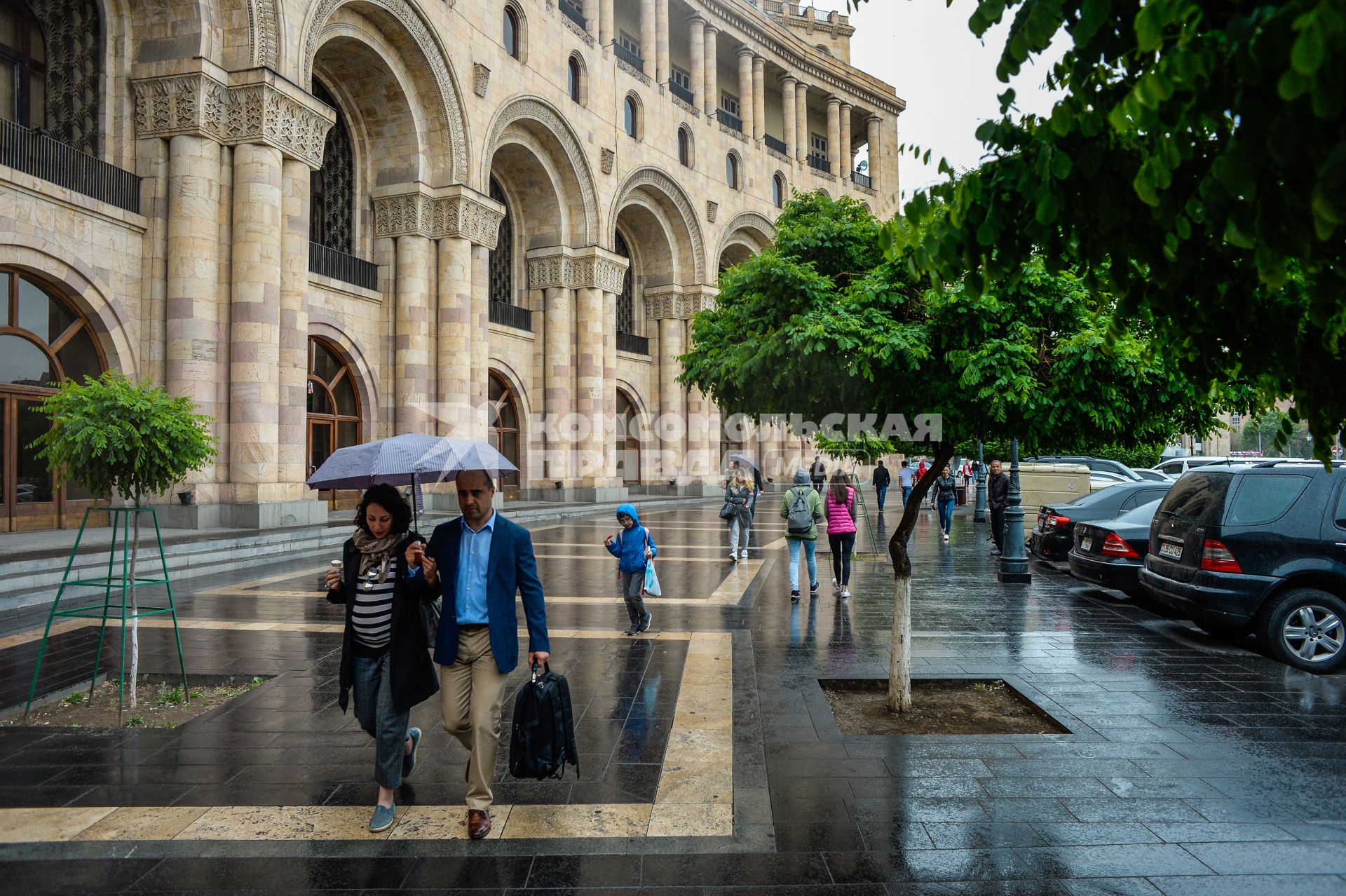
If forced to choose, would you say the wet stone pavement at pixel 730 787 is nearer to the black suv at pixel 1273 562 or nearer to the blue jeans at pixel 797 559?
the black suv at pixel 1273 562

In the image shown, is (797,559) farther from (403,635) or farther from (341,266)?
(341,266)

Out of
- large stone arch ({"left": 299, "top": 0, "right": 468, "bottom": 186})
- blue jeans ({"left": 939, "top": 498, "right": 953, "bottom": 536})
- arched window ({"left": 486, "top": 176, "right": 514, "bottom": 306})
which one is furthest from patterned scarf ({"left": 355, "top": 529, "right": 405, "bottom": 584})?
arched window ({"left": 486, "top": 176, "right": 514, "bottom": 306})

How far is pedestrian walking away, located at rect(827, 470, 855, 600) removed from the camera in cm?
1119

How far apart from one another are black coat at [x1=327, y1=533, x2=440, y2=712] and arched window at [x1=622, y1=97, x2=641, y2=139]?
30.8 metres

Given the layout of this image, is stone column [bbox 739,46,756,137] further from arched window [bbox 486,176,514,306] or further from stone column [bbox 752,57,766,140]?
arched window [bbox 486,176,514,306]

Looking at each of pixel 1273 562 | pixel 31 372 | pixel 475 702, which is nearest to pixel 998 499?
pixel 1273 562

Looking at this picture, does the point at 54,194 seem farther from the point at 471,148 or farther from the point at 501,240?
the point at 501,240

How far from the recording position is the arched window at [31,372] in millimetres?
14453

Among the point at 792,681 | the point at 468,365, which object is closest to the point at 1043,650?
the point at 792,681

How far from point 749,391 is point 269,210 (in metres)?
13.6

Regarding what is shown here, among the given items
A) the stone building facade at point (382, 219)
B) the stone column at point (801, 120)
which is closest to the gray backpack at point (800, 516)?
the stone building facade at point (382, 219)

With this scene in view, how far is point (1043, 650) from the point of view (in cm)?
780

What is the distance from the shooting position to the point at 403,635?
416cm

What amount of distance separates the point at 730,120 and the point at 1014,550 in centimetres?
3252
